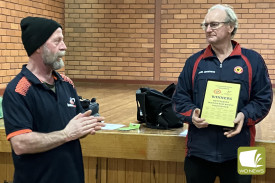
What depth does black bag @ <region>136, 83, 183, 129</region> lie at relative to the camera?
3.28m

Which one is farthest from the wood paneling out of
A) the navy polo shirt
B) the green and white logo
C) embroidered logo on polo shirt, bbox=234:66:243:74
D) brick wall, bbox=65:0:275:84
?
brick wall, bbox=65:0:275:84

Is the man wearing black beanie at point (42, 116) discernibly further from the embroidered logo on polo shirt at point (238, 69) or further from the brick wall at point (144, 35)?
the brick wall at point (144, 35)

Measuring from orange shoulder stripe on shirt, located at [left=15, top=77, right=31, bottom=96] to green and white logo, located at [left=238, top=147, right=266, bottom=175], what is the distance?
124 centimetres

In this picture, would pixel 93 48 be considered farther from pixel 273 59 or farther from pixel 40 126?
pixel 40 126

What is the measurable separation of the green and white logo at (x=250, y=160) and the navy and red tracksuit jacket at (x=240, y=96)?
0.12ft

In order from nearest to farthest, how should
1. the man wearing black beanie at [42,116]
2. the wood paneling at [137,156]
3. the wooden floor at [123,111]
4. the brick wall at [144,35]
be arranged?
the man wearing black beanie at [42,116], the wood paneling at [137,156], the wooden floor at [123,111], the brick wall at [144,35]

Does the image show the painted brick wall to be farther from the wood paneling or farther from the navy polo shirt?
the navy polo shirt

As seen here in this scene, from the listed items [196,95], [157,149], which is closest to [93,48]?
[157,149]

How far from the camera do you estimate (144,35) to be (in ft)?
25.4

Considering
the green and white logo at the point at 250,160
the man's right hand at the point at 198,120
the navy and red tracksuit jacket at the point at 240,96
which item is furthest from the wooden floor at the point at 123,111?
the man's right hand at the point at 198,120

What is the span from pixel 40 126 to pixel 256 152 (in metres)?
1.29

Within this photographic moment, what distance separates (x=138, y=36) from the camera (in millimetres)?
7766

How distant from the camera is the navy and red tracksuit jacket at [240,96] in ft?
6.97

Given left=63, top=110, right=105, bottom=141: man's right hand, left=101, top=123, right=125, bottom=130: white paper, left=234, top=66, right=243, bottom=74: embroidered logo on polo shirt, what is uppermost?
left=234, top=66, right=243, bottom=74: embroidered logo on polo shirt
